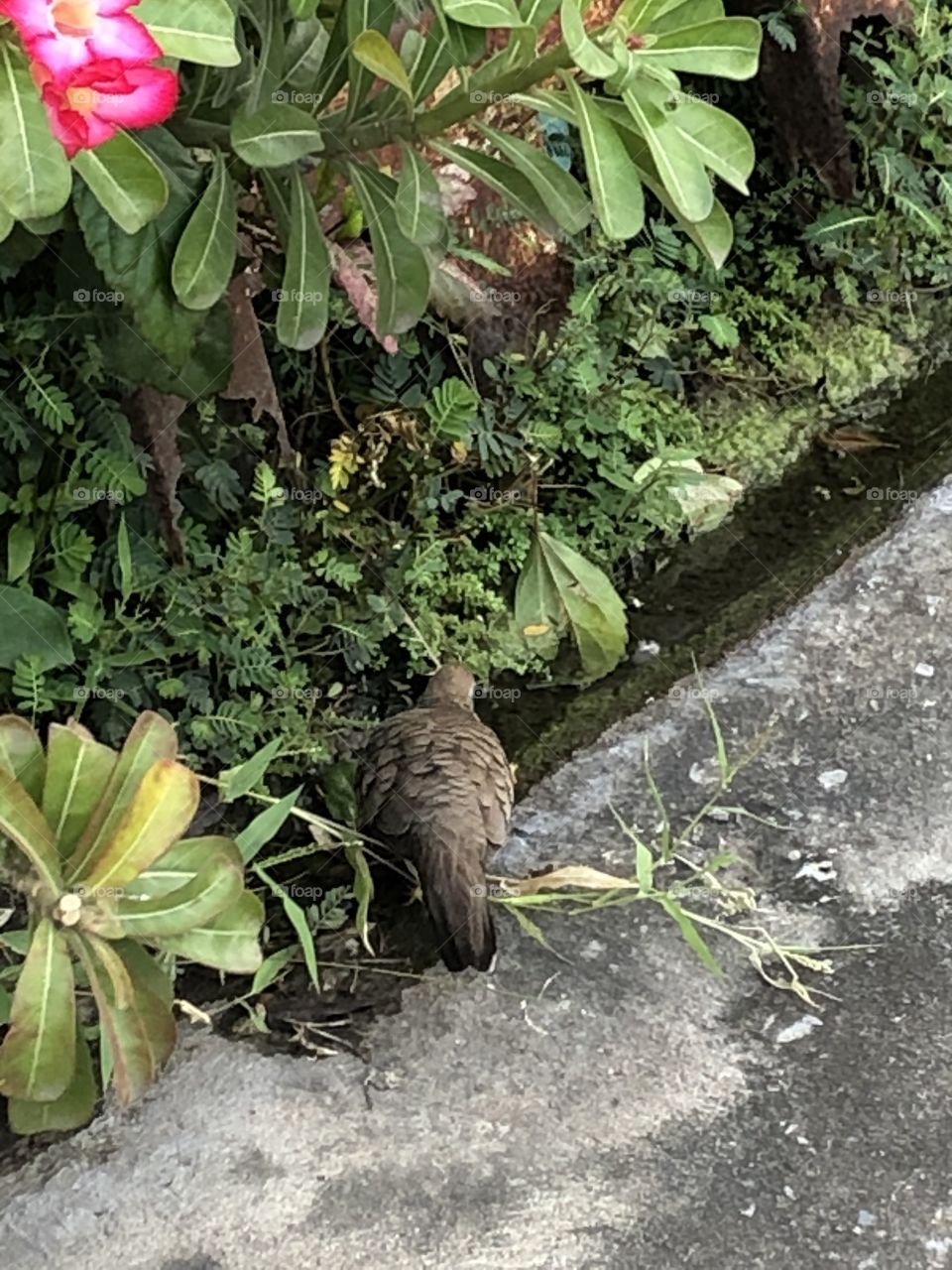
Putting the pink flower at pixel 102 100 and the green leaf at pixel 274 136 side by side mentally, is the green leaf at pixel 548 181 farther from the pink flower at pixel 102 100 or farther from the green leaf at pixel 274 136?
the pink flower at pixel 102 100

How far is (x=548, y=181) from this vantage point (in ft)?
5.92

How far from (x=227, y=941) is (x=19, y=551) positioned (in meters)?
0.96

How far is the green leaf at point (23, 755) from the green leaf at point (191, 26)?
0.68 m

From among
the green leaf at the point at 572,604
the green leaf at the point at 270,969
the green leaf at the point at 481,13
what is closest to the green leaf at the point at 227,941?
the green leaf at the point at 270,969

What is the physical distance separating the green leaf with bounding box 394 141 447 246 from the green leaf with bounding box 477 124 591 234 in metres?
0.12

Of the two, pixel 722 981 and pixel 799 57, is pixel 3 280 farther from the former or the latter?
pixel 799 57

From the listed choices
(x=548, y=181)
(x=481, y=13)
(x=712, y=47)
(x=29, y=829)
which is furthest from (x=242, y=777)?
(x=712, y=47)

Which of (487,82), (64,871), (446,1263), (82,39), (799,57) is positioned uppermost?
(82,39)

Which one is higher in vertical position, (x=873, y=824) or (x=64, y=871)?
(x=64, y=871)

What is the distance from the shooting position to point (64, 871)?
139 centimetres

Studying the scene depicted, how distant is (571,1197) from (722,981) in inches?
16.7

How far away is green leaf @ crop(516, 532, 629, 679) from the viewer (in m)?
2.46

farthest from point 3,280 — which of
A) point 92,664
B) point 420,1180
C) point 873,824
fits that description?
point 873,824

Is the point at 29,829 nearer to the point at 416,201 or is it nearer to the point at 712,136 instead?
the point at 416,201
